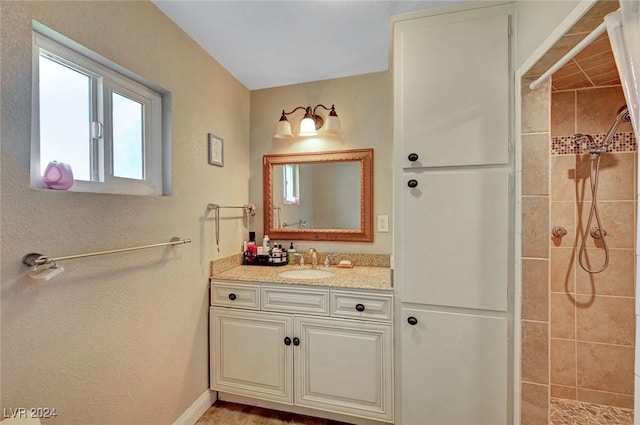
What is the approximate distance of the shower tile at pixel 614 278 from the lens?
1.66 meters

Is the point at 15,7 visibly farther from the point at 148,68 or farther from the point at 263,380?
the point at 263,380

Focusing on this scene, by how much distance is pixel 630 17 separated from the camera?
0.67 metres

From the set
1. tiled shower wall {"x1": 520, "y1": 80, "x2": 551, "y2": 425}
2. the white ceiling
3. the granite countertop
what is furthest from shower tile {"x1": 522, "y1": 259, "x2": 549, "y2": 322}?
the white ceiling

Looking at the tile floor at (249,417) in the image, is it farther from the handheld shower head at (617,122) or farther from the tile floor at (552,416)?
the handheld shower head at (617,122)

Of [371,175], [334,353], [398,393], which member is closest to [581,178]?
[371,175]

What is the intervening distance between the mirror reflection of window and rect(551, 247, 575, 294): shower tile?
1811 millimetres

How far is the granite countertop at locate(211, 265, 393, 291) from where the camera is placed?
1604 mm

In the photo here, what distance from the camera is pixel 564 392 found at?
5.85 feet

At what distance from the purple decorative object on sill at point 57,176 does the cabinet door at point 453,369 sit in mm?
1614

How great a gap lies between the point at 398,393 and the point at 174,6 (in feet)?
7.71

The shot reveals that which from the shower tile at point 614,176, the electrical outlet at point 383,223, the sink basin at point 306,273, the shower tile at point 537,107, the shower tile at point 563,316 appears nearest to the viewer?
the shower tile at point 537,107

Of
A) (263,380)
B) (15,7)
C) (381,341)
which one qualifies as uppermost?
(15,7)

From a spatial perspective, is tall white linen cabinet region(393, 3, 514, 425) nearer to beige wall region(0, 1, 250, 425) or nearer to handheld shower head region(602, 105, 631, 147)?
handheld shower head region(602, 105, 631, 147)

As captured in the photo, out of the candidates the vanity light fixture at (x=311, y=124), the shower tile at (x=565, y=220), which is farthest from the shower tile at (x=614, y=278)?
the vanity light fixture at (x=311, y=124)
